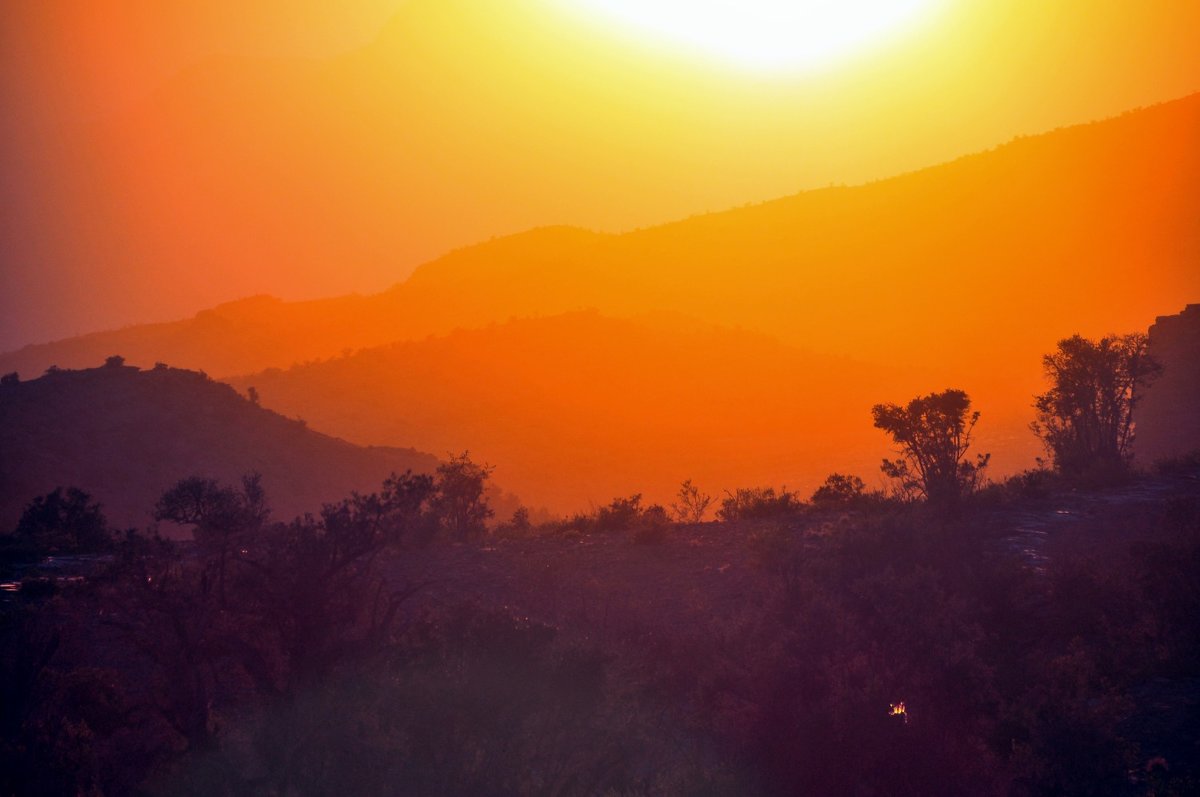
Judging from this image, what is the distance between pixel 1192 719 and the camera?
1064 centimetres

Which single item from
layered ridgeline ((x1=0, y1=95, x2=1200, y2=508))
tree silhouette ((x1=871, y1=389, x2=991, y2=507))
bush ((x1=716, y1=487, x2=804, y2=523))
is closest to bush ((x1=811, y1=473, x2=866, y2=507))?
bush ((x1=716, y1=487, x2=804, y2=523))

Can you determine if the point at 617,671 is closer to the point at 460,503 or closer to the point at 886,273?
the point at 460,503

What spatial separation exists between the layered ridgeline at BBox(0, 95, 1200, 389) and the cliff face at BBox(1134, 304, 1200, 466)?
151 feet

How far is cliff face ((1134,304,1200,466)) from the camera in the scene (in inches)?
1371

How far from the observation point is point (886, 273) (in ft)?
371

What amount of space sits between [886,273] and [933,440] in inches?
3765

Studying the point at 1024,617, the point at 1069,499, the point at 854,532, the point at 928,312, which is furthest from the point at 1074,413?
the point at 928,312

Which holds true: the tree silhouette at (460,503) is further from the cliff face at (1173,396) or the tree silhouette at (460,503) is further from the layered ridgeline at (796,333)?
the layered ridgeline at (796,333)

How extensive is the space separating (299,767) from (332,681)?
4.45 ft

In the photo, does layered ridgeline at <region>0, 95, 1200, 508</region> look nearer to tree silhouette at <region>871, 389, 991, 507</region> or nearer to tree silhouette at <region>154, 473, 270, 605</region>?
tree silhouette at <region>871, 389, 991, 507</region>

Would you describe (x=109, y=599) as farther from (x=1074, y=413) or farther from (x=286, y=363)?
(x=286, y=363)

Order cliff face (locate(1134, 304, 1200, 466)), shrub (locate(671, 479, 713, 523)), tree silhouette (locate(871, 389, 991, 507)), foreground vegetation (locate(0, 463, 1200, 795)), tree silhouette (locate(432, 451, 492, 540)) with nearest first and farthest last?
foreground vegetation (locate(0, 463, 1200, 795))
tree silhouette (locate(871, 389, 991, 507))
tree silhouette (locate(432, 451, 492, 540))
shrub (locate(671, 479, 713, 523))
cliff face (locate(1134, 304, 1200, 466))

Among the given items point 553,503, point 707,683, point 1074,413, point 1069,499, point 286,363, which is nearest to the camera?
point 707,683

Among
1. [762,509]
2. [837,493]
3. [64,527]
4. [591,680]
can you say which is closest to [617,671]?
[591,680]
